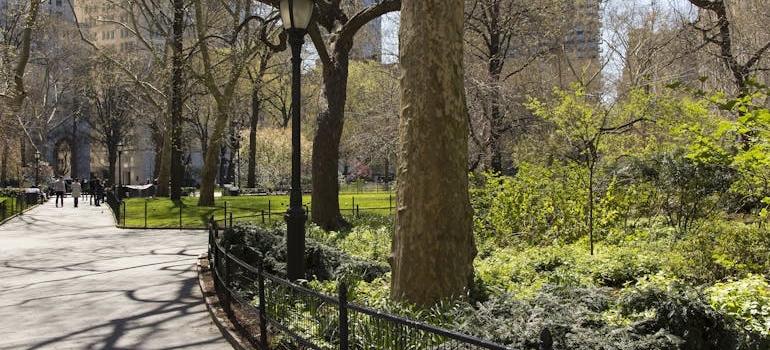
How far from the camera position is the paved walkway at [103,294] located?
7.54m

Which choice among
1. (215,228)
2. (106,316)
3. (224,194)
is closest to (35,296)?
(106,316)

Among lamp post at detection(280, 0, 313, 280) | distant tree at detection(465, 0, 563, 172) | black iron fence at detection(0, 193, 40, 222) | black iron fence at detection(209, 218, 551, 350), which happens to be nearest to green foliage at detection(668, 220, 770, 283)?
lamp post at detection(280, 0, 313, 280)

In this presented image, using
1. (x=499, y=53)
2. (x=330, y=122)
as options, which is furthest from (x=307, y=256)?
(x=499, y=53)

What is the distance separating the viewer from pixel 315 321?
5867mm

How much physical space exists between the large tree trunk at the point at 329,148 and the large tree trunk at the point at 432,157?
964 centimetres

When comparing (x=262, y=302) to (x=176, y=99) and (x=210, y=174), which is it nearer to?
(x=210, y=174)

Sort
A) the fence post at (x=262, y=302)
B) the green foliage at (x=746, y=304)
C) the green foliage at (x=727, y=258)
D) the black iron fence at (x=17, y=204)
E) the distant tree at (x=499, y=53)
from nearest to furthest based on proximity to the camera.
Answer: the green foliage at (x=746, y=304)
the fence post at (x=262, y=302)
the green foliage at (x=727, y=258)
the distant tree at (x=499, y=53)
the black iron fence at (x=17, y=204)

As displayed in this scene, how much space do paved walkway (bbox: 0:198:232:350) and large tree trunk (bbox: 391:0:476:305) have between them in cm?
246

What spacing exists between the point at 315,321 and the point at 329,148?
10779 millimetres

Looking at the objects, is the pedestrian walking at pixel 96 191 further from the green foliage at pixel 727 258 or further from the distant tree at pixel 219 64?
the green foliage at pixel 727 258

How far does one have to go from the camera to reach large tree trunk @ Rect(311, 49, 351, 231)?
53.6 ft

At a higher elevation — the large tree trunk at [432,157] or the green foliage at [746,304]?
the large tree trunk at [432,157]

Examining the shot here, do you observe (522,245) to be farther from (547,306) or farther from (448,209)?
(547,306)

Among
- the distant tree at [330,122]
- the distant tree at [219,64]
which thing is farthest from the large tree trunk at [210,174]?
the distant tree at [330,122]
